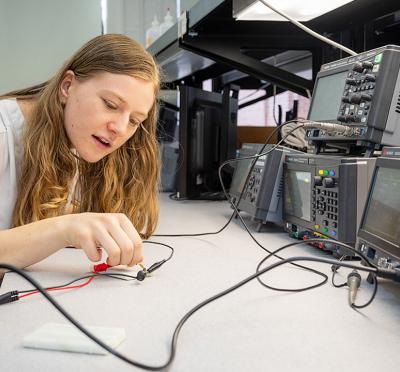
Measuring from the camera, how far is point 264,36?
62.3 inches

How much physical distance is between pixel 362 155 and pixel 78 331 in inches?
27.9

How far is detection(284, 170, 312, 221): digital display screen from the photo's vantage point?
1.03 metres

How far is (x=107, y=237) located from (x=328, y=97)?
0.67 meters

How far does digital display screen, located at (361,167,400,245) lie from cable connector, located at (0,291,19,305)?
0.56 metres

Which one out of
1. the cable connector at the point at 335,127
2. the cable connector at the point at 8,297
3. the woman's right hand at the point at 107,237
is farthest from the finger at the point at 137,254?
the cable connector at the point at 335,127

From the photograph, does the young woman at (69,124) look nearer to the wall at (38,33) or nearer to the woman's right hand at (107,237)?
the woman's right hand at (107,237)

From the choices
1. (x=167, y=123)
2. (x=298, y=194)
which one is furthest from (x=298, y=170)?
(x=167, y=123)

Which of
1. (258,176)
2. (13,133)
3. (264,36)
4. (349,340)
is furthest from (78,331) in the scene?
(264,36)

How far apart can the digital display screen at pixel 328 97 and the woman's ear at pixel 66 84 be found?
62 centimetres

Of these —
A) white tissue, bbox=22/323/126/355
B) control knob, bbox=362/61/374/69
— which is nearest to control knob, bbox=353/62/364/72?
control knob, bbox=362/61/374/69

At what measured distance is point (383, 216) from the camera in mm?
720

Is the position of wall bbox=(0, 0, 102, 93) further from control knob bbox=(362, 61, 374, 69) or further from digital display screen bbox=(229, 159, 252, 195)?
control knob bbox=(362, 61, 374, 69)

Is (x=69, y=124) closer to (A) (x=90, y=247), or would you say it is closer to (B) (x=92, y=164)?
(B) (x=92, y=164)

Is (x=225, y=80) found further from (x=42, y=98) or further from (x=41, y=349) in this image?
(x=41, y=349)
